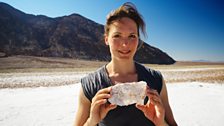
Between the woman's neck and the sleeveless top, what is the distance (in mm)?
45

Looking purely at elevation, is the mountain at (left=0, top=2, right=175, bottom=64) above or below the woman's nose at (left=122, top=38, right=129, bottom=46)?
above

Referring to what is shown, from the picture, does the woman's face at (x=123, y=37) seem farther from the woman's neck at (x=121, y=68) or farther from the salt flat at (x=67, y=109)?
the salt flat at (x=67, y=109)

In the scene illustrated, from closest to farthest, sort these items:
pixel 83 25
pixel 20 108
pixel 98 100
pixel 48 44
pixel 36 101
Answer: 1. pixel 98 100
2. pixel 20 108
3. pixel 36 101
4. pixel 48 44
5. pixel 83 25

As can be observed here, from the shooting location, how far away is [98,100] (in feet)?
5.52

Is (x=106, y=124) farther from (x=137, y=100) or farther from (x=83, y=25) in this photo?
(x=83, y=25)

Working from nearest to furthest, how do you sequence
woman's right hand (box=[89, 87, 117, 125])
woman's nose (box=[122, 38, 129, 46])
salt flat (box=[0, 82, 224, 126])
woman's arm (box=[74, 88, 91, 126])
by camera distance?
woman's right hand (box=[89, 87, 117, 125]) → woman's nose (box=[122, 38, 129, 46]) → woman's arm (box=[74, 88, 91, 126]) → salt flat (box=[0, 82, 224, 126])

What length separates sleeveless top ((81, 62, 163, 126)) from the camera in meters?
1.85

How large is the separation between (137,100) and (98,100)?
0.30 metres

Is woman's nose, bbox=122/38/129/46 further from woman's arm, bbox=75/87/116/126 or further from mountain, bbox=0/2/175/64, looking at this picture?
mountain, bbox=0/2/175/64

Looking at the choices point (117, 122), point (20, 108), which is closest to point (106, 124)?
point (117, 122)

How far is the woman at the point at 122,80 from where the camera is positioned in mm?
1754

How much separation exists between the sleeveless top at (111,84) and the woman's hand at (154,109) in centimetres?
9

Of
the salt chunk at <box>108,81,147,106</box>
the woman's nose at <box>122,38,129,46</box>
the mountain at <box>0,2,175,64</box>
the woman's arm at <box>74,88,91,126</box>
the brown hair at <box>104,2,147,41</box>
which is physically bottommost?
the woman's arm at <box>74,88,91,126</box>

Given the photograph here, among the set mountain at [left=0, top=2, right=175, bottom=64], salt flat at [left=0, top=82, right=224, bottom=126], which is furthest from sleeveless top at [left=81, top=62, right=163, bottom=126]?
mountain at [left=0, top=2, right=175, bottom=64]
